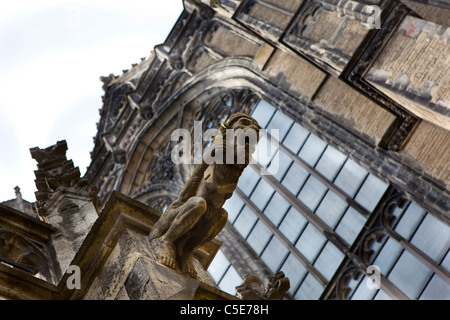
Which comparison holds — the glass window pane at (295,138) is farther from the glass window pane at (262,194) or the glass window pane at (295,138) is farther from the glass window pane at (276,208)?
the glass window pane at (276,208)

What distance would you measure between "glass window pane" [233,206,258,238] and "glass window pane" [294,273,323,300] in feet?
6.43

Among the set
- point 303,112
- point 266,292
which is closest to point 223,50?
point 303,112

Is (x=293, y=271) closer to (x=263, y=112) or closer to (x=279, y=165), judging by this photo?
(x=279, y=165)

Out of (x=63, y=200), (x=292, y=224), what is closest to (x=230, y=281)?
(x=292, y=224)

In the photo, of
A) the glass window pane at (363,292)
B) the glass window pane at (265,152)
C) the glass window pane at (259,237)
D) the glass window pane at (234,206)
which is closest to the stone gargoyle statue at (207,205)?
the glass window pane at (363,292)

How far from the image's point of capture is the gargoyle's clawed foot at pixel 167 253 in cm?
438

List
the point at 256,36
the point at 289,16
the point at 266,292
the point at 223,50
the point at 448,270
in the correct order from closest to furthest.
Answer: the point at 266,292
the point at 448,270
the point at 289,16
the point at 256,36
the point at 223,50

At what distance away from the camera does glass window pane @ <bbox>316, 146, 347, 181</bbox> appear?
426 inches

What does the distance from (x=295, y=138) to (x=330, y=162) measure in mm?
1185

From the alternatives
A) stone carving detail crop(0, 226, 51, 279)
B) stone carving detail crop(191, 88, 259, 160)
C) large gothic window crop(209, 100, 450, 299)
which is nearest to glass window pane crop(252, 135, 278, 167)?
large gothic window crop(209, 100, 450, 299)

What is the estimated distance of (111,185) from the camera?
60.2 ft

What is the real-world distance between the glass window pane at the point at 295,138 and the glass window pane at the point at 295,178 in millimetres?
366

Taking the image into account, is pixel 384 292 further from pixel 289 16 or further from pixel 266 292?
pixel 289 16

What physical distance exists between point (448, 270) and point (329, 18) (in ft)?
15.3
